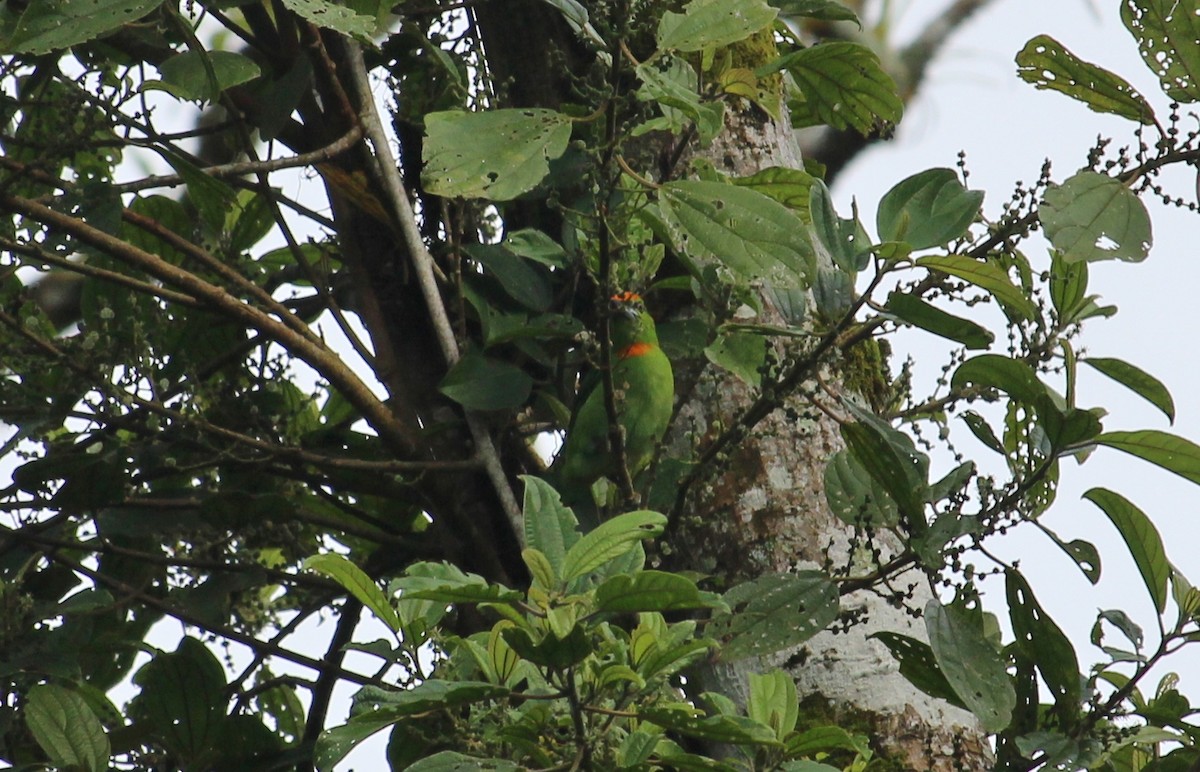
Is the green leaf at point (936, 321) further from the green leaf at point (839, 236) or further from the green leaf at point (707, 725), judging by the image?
the green leaf at point (707, 725)

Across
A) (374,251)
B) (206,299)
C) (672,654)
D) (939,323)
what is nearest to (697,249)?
(939,323)

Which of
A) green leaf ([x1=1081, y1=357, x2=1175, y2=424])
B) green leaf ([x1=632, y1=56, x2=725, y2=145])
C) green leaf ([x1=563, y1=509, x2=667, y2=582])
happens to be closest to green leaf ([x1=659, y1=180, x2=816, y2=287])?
green leaf ([x1=632, y1=56, x2=725, y2=145])

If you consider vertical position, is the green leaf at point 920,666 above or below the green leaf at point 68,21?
below

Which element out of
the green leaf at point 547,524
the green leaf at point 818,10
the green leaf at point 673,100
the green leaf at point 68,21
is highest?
the green leaf at point 68,21

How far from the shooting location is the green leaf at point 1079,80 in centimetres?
122

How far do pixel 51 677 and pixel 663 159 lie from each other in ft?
3.14

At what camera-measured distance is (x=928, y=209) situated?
111cm

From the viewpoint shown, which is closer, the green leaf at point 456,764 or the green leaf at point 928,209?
the green leaf at point 456,764

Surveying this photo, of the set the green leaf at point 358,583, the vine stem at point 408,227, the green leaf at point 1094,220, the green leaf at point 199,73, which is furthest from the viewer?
the vine stem at point 408,227

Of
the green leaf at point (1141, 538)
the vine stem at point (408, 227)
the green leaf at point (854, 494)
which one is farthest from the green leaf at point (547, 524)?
the green leaf at point (1141, 538)

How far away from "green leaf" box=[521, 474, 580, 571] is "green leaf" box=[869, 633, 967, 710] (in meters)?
0.42

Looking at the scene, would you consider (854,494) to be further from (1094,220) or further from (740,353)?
(1094,220)

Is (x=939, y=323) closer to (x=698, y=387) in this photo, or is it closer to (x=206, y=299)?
(x=698, y=387)

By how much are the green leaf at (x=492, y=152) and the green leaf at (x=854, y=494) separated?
43cm
